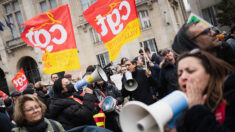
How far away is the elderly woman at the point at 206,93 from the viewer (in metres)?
1.23

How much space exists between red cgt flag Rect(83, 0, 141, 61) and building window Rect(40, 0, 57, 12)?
17.6 metres

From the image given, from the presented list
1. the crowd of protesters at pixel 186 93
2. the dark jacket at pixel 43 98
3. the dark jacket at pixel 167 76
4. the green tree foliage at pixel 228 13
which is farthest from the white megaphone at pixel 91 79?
the green tree foliage at pixel 228 13

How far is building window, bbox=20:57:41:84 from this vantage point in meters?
22.3

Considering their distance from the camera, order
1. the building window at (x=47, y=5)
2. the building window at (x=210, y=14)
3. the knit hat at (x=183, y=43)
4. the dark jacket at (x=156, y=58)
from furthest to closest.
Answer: the building window at (x=210, y=14)
the building window at (x=47, y=5)
the dark jacket at (x=156, y=58)
the knit hat at (x=183, y=43)

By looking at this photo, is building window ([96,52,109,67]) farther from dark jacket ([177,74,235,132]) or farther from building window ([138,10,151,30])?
dark jacket ([177,74,235,132])

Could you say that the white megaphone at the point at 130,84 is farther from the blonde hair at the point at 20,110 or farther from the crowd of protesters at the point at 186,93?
the blonde hair at the point at 20,110

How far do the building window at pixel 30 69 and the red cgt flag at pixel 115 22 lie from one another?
735 inches

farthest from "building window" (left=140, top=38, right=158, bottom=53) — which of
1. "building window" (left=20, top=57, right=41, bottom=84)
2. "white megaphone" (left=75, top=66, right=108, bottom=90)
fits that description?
"white megaphone" (left=75, top=66, right=108, bottom=90)

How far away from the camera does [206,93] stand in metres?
1.45

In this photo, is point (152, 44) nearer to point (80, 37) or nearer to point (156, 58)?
point (80, 37)

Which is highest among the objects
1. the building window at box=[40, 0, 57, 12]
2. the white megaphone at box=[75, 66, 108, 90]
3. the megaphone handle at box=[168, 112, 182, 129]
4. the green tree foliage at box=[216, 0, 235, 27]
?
the building window at box=[40, 0, 57, 12]

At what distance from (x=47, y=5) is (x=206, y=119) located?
22.5 meters

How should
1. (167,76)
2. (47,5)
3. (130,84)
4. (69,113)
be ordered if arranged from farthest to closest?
(47,5) → (130,84) → (167,76) → (69,113)

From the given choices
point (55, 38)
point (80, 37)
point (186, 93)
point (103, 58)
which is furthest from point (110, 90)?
point (80, 37)
